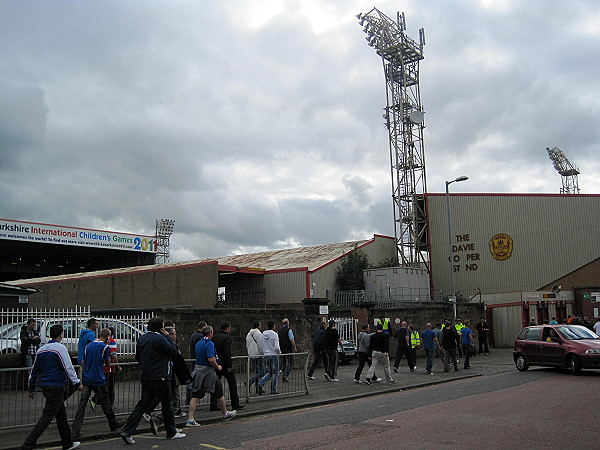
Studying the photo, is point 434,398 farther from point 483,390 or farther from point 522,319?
point 522,319

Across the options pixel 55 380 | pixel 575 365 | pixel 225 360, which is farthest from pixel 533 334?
pixel 55 380

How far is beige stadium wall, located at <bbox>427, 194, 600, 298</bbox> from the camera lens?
3659cm

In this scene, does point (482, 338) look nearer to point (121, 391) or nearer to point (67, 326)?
point (67, 326)

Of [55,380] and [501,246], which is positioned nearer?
[55,380]

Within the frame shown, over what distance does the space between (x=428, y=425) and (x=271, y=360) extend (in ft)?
15.7

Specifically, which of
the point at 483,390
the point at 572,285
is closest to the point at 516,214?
the point at 572,285

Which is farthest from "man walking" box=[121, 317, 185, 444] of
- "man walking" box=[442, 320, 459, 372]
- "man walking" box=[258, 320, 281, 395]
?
"man walking" box=[442, 320, 459, 372]

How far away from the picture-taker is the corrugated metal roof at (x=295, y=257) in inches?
1548

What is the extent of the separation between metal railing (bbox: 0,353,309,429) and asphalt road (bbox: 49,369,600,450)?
1.63 m

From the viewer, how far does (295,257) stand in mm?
43000

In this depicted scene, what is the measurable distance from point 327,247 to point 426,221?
766cm

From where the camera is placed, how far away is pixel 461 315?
2847cm

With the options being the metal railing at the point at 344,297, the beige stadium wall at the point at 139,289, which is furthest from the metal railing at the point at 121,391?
the metal railing at the point at 344,297

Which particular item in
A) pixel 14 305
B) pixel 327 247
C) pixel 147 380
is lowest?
pixel 147 380
